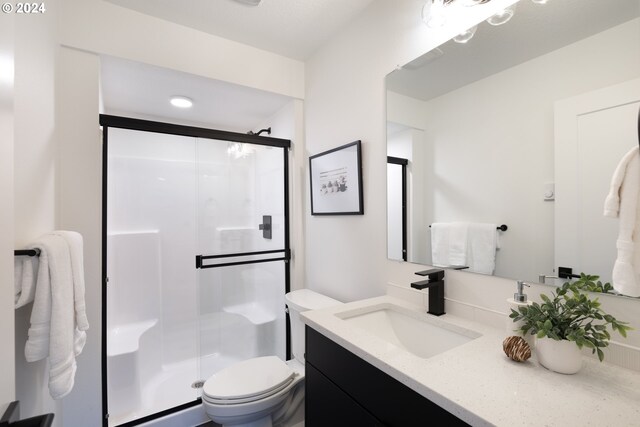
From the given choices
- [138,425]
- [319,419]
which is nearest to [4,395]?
[319,419]

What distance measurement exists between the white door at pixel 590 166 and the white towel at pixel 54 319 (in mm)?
1602

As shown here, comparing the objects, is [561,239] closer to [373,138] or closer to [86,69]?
[373,138]

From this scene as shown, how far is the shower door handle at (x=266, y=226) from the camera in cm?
217

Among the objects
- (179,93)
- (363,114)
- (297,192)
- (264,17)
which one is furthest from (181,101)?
(363,114)

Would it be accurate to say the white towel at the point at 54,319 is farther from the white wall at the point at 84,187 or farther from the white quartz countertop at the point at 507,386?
the white quartz countertop at the point at 507,386

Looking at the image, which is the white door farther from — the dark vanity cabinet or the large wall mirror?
the dark vanity cabinet

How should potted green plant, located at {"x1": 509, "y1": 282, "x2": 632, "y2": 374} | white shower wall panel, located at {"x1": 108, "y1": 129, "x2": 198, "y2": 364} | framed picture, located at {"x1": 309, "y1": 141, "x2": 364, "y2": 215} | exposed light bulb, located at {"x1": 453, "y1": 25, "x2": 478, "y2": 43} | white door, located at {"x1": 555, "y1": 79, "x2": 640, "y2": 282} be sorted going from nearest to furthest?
potted green plant, located at {"x1": 509, "y1": 282, "x2": 632, "y2": 374}, white door, located at {"x1": 555, "y1": 79, "x2": 640, "y2": 282}, exposed light bulb, located at {"x1": 453, "y1": 25, "x2": 478, "y2": 43}, framed picture, located at {"x1": 309, "y1": 141, "x2": 364, "y2": 215}, white shower wall panel, located at {"x1": 108, "y1": 129, "x2": 198, "y2": 364}

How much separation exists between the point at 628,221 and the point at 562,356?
35 cm

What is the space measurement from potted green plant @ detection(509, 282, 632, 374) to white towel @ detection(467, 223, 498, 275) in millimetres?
293

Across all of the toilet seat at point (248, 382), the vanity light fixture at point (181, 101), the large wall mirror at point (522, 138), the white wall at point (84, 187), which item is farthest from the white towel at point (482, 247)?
the vanity light fixture at point (181, 101)

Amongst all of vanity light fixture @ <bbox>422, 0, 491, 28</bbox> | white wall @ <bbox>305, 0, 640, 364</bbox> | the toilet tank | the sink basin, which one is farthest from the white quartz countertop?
vanity light fixture @ <bbox>422, 0, 491, 28</bbox>

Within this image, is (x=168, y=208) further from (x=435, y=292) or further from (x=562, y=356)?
(x=562, y=356)

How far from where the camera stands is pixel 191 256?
6.87ft

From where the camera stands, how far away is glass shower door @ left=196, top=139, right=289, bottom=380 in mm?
2010
